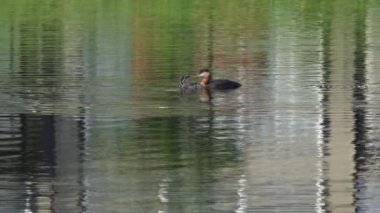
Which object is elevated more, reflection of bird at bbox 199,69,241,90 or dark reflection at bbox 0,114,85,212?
dark reflection at bbox 0,114,85,212

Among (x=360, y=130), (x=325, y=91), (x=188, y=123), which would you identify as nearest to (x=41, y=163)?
(x=188, y=123)

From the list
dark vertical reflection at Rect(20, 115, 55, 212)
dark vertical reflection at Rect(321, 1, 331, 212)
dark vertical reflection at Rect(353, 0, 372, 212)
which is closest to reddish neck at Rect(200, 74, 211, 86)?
dark vertical reflection at Rect(321, 1, 331, 212)

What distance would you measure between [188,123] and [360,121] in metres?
2.18

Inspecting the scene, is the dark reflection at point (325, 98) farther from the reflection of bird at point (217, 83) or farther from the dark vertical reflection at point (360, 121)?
the reflection of bird at point (217, 83)

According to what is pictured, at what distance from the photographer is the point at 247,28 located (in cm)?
4175

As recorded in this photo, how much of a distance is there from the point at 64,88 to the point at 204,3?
3405cm

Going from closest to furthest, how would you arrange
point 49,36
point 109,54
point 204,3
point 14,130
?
point 14,130 < point 109,54 < point 49,36 < point 204,3

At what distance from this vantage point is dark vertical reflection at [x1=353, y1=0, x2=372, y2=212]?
15173 mm

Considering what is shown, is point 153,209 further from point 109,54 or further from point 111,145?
point 109,54

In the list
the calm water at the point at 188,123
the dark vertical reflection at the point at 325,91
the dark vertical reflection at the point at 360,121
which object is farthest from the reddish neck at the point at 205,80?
the dark vertical reflection at the point at 360,121

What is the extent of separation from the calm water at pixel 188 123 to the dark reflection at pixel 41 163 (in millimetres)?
26

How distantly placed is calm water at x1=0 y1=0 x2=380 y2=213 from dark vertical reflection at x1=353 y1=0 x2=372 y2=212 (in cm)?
3

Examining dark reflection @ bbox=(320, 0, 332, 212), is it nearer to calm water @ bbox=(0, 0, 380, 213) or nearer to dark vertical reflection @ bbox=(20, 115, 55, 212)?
calm water @ bbox=(0, 0, 380, 213)

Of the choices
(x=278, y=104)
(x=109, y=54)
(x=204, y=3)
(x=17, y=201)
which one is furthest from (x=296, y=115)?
(x=204, y=3)
